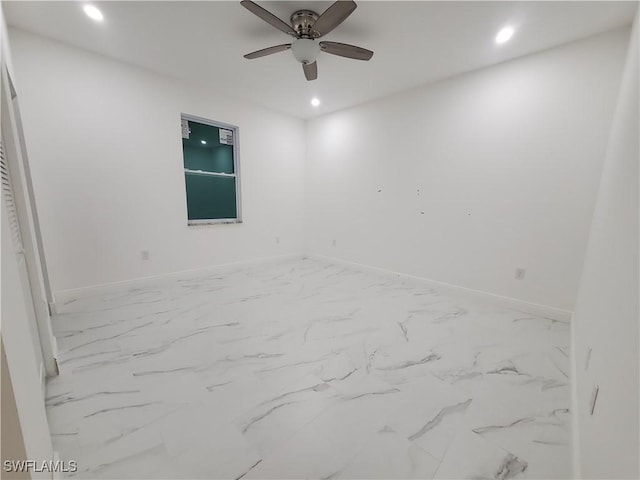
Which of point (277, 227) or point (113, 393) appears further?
point (277, 227)

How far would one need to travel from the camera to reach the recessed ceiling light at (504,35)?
216 cm

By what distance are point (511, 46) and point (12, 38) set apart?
452 centimetres

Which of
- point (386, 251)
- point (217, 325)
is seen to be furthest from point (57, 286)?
point (386, 251)

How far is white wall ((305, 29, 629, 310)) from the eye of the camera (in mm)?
2309

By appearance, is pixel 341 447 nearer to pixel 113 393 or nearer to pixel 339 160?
pixel 113 393

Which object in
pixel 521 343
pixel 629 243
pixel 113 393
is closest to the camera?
pixel 629 243

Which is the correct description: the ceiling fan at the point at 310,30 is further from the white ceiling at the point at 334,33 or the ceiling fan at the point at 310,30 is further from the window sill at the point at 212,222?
the window sill at the point at 212,222

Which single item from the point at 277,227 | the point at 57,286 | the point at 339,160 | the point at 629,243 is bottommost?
the point at 57,286

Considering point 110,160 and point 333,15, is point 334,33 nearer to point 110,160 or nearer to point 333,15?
point 333,15

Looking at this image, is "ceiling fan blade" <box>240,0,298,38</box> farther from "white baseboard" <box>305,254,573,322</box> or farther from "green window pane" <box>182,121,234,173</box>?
"white baseboard" <box>305,254,573,322</box>

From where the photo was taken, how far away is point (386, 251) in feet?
12.5

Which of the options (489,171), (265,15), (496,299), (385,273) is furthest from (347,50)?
(496,299)

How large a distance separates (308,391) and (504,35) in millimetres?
3238

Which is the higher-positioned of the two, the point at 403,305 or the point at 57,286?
the point at 57,286
